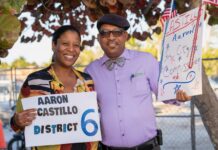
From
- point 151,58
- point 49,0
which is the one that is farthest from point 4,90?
point 151,58

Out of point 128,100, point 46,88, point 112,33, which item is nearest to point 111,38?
point 112,33

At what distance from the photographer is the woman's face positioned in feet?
9.55

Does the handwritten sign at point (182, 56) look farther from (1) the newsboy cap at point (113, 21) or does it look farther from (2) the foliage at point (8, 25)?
(2) the foliage at point (8, 25)

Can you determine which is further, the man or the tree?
the tree

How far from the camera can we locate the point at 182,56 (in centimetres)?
279

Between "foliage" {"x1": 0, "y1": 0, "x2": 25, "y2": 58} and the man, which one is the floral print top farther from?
"foliage" {"x1": 0, "y1": 0, "x2": 25, "y2": 58}

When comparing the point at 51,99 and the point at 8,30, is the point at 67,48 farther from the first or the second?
the point at 8,30

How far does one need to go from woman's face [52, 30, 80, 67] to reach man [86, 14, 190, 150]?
208 millimetres

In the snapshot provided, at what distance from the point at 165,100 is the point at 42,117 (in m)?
0.82

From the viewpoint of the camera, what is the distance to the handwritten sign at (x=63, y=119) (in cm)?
287

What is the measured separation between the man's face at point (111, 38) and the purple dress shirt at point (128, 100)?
0.43 feet

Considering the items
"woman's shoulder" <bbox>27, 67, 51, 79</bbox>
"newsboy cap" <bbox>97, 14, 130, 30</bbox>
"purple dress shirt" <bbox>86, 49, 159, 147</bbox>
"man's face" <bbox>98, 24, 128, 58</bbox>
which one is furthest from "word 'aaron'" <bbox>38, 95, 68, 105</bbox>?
"newsboy cap" <bbox>97, 14, 130, 30</bbox>

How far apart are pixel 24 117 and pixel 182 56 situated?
1079 mm

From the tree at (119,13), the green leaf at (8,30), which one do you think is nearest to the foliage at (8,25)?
the green leaf at (8,30)
